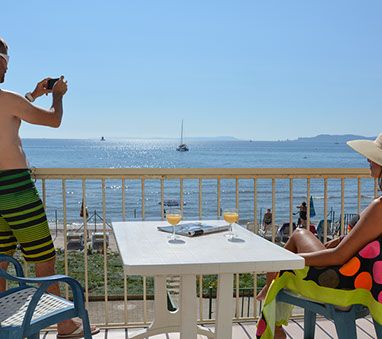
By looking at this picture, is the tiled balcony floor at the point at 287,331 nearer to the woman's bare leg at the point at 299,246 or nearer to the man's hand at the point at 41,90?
the woman's bare leg at the point at 299,246

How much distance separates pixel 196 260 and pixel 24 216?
1194 mm

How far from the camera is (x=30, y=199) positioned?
8.04ft

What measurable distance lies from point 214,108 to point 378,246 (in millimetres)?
63591

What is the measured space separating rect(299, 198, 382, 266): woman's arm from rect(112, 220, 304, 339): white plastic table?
0.68ft

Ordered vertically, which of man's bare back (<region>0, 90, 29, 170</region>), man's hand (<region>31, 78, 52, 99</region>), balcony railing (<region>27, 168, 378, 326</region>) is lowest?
balcony railing (<region>27, 168, 378, 326</region>)

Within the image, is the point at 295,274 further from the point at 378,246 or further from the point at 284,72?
the point at 284,72

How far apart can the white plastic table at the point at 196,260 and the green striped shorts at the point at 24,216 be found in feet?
1.64

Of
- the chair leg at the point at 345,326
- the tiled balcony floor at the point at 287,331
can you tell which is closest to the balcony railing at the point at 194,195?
the tiled balcony floor at the point at 287,331

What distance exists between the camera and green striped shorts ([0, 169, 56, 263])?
241 centimetres

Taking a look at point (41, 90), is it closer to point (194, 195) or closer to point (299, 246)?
point (299, 246)

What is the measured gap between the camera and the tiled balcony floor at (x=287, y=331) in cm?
285

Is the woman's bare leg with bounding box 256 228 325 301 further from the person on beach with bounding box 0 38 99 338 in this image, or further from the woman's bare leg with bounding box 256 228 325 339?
the person on beach with bounding box 0 38 99 338

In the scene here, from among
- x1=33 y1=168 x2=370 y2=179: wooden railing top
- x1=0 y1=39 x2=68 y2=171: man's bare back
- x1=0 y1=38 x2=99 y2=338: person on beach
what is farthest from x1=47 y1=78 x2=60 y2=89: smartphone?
x1=33 y1=168 x2=370 y2=179: wooden railing top

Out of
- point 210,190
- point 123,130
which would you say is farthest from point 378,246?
point 123,130
